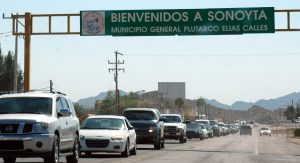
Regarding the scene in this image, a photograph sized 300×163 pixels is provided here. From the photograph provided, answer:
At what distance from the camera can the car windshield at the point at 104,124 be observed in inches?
984

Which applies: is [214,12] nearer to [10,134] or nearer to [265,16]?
[265,16]

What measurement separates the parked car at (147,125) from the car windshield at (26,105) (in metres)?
14.5

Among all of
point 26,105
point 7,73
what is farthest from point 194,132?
point 7,73

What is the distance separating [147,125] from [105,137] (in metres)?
8.37

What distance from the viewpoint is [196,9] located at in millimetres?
35312

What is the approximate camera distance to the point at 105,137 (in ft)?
78.5

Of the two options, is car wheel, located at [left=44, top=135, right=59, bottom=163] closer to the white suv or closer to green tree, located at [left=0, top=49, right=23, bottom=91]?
the white suv

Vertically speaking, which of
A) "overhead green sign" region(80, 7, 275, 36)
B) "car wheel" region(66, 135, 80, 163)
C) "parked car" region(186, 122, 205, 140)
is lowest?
"parked car" region(186, 122, 205, 140)

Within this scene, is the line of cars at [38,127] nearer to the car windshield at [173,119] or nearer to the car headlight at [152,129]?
the car headlight at [152,129]

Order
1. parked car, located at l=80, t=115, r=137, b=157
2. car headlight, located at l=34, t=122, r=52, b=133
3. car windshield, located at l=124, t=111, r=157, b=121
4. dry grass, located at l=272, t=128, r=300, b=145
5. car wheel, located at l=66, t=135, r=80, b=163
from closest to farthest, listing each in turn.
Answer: car headlight, located at l=34, t=122, r=52, b=133 < car wheel, located at l=66, t=135, r=80, b=163 < parked car, located at l=80, t=115, r=137, b=157 < car windshield, located at l=124, t=111, r=157, b=121 < dry grass, located at l=272, t=128, r=300, b=145

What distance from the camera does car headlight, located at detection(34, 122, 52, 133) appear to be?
1639cm

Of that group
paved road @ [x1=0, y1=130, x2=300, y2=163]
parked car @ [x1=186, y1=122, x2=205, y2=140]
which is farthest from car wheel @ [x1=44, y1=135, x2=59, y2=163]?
parked car @ [x1=186, y1=122, x2=205, y2=140]

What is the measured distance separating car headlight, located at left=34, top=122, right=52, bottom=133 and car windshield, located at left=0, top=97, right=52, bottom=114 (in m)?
0.94

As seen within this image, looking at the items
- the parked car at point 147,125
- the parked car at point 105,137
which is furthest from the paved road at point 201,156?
the parked car at point 147,125
